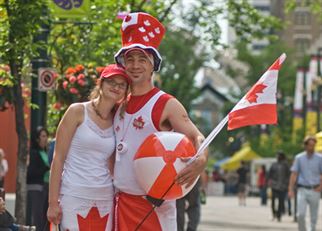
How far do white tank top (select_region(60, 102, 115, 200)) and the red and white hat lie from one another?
0.47 metres

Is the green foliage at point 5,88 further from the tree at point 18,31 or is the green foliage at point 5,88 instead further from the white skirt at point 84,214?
the white skirt at point 84,214

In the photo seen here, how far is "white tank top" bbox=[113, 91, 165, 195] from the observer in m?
6.62

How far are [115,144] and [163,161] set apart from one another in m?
0.47


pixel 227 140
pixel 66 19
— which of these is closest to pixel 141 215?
pixel 66 19

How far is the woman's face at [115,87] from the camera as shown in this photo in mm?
6672

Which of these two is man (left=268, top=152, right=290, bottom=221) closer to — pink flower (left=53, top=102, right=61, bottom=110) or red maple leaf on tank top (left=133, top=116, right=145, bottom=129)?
pink flower (left=53, top=102, right=61, bottom=110)

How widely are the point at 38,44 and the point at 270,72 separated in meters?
5.62

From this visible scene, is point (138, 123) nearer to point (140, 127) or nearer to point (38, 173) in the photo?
point (140, 127)

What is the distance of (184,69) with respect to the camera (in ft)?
218

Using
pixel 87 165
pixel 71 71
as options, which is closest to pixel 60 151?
pixel 87 165

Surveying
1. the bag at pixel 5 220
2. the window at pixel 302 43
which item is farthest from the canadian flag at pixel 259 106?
the window at pixel 302 43

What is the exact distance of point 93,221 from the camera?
6.71m

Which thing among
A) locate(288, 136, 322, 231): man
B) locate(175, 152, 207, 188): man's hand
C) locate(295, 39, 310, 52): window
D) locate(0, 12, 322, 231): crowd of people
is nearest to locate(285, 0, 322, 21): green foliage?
locate(288, 136, 322, 231): man

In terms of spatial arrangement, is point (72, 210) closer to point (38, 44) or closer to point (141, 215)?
point (141, 215)
